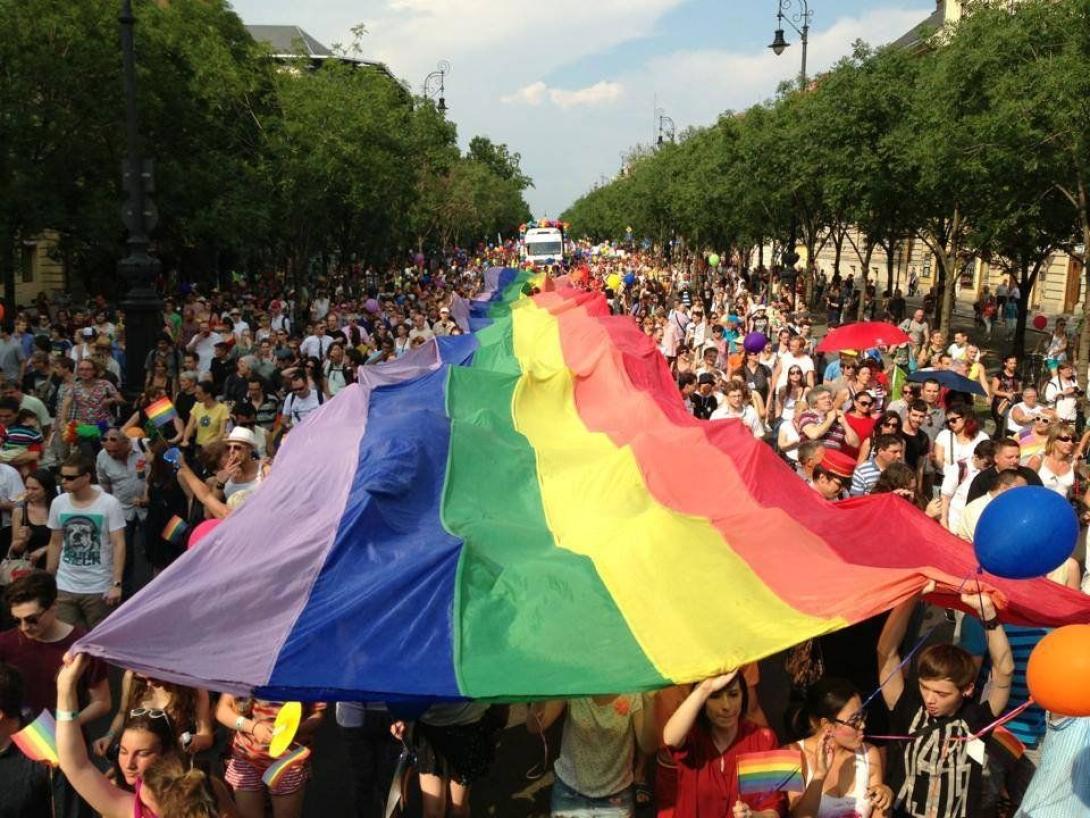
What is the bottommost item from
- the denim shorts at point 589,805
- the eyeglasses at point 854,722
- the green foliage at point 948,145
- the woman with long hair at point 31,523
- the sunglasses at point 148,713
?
the denim shorts at point 589,805

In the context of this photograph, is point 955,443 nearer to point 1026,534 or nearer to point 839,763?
point 1026,534

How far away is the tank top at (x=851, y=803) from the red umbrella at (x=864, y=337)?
29.6 ft

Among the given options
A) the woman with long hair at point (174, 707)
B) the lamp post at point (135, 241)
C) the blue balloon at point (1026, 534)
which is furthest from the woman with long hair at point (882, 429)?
the lamp post at point (135, 241)

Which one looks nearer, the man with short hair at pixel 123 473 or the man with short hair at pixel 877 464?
the man with short hair at pixel 123 473

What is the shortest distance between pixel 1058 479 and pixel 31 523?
24.5 ft

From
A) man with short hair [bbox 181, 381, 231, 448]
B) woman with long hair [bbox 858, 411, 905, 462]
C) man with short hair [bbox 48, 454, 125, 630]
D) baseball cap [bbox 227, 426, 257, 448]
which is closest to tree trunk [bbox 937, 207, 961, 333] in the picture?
woman with long hair [bbox 858, 411, 905, 462]

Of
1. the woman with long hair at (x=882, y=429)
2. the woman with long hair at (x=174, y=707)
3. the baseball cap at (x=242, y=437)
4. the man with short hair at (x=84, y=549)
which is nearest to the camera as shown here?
the woman with long hair at (x=174, y=707)

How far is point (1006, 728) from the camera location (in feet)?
15.9

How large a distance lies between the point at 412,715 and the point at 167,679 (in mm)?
1099

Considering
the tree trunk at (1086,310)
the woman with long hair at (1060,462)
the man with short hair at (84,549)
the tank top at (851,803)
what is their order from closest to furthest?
the tank top at (851,803) < the man with short hair at (84,549) < the woman with long hair at (1060,462) < the tree trunk at (1086,310)

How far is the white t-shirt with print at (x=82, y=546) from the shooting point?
632 centimetres

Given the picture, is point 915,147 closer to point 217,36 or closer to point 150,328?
point 150,328

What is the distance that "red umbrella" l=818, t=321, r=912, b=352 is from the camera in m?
12.9

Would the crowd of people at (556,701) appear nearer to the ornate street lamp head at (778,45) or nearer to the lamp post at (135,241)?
the lamp post at (135,241)
